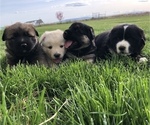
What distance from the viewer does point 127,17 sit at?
3738 millimetres

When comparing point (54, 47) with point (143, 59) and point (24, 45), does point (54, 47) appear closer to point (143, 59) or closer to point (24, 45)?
point (24, 45)

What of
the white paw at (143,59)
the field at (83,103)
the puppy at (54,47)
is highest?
the field at (83,103)

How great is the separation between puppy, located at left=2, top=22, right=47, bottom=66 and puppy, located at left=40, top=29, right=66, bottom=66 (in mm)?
57

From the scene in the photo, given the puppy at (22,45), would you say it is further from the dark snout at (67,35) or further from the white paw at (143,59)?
the white paw at (143,59)

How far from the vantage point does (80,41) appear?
312 cm

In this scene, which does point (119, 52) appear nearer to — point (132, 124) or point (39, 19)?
point (39, 19)

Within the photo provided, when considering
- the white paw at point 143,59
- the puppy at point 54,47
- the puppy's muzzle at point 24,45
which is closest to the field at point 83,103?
the white paw at point 143,59

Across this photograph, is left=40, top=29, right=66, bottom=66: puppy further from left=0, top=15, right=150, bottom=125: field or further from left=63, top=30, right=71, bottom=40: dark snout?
left=0, top=15, right=150, bottom=125: field

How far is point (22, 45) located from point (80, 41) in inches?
20.7

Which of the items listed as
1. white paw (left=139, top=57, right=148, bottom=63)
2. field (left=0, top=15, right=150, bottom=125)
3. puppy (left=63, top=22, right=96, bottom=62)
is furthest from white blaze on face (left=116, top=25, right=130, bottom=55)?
field (left=0, top=15, right=150, bottom=125)

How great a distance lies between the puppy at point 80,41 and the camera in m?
3.10

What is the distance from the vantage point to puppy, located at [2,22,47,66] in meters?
2.98

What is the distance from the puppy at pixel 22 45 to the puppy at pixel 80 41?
0.88 ft

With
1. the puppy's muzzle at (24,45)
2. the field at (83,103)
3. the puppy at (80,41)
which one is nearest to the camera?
the field at (83,103)
